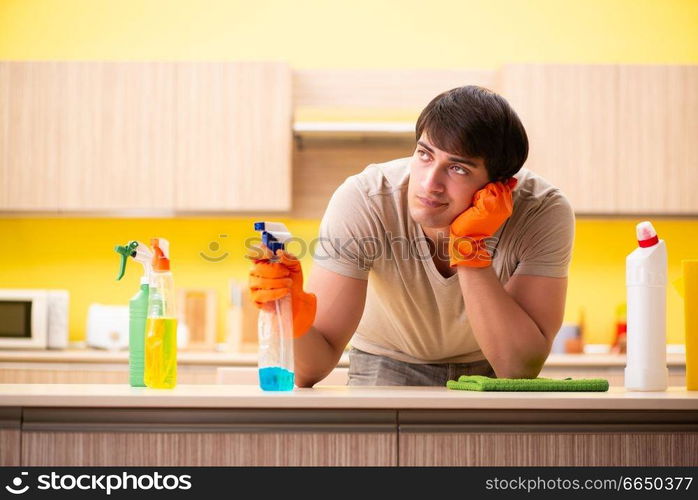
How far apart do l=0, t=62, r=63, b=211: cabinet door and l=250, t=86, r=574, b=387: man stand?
7.80 ft

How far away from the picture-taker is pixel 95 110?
13.5 ft

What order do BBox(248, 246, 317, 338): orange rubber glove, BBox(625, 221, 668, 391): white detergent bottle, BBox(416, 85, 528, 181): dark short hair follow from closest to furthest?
BBox(248, 246, 317, 338): orange rubber glove, BBox(625, 221, 668, 391): white detergent bottle, BBox(416, 85, 528, 181): dark short hair

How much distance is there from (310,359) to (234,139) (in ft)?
7.93

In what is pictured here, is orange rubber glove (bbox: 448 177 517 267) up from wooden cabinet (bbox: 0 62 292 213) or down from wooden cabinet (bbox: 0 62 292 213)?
down

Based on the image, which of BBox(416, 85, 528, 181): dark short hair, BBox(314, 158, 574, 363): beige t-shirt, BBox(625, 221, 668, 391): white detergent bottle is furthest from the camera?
BBox(314, 158, 574, 363): beige t-shirt

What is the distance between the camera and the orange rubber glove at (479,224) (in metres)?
1.88

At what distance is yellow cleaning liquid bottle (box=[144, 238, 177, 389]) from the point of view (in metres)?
1.71

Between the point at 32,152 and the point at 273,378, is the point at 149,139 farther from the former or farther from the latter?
the point at 273,378

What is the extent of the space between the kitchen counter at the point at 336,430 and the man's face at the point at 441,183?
0.52m

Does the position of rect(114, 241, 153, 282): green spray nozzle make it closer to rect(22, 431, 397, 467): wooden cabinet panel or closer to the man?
the man

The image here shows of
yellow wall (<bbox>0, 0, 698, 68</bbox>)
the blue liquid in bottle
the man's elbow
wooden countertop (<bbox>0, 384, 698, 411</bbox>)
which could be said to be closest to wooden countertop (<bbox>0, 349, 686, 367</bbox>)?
yellow wall (<bbox>0, 0, 698, 68</bbox>)

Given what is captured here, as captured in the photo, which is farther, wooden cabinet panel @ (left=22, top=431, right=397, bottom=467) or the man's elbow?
the man's elbow

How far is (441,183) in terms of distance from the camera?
190 centimetres

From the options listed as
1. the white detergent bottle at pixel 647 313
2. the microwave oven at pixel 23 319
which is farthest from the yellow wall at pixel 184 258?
the white detergent bottle at pixel 647 313
